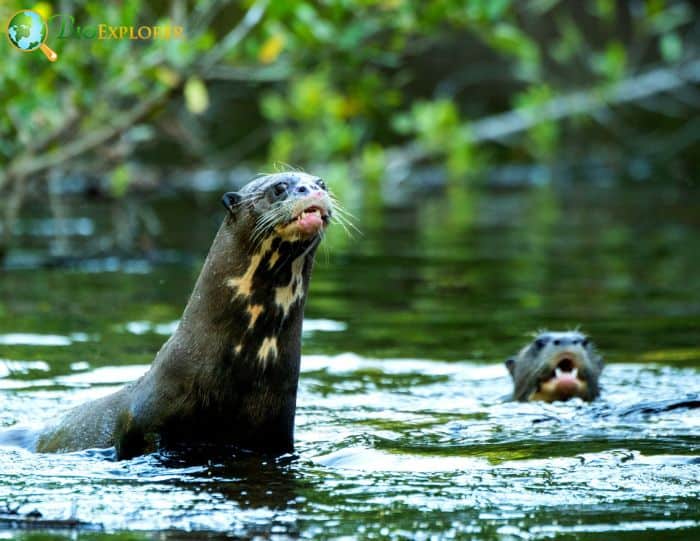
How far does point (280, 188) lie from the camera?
5.40m

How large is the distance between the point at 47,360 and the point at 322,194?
308 cm

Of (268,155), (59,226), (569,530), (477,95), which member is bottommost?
(569,530)

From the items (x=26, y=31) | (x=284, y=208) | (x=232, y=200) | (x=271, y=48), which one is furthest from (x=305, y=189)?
(x=271, y=48)

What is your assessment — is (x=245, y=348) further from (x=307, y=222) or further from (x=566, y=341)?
(x=566, y=341)

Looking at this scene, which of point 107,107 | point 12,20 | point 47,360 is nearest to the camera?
point 47,360

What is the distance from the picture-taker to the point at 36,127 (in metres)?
11.8

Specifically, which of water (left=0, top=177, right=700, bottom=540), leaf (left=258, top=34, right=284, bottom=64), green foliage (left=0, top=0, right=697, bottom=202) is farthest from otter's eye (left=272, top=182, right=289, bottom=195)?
leaf (left=258, top=34, right=284, bottom=64)

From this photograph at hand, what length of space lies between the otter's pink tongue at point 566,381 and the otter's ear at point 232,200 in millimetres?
2304

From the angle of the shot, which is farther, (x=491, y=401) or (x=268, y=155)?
(x=268, y=155)

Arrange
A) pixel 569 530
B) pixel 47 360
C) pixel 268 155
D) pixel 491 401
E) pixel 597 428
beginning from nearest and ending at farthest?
pixel 569 530 < pixel 597 428 < pixel 491 401 < pixel 47 360 < pixel 268 155

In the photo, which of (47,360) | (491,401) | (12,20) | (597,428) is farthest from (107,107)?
(597,428)

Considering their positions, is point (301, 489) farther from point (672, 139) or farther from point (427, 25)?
point (672, 139)

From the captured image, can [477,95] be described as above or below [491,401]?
above

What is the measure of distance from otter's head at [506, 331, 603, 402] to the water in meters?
0.14
